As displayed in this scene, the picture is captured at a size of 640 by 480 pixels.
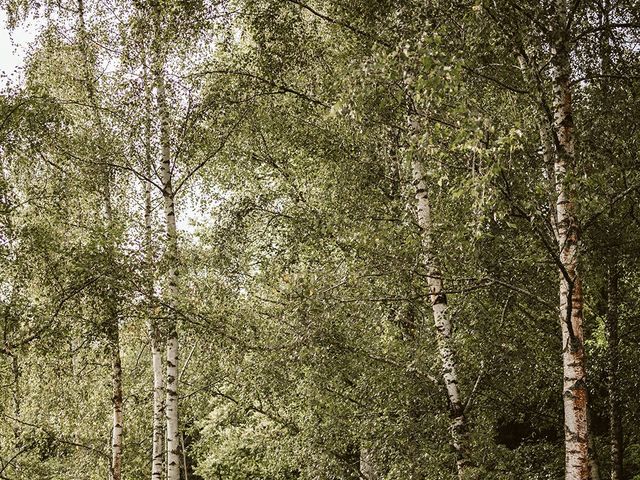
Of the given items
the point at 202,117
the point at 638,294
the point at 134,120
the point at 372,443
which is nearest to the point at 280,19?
the point at 202,117

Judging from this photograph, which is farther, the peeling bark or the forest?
the peeling bark

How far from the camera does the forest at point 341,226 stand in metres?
5.39

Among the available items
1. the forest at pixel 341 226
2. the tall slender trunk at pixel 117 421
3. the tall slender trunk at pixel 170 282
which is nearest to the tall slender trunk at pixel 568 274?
the forest at pixel 341 226

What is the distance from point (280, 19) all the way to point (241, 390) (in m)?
5.50

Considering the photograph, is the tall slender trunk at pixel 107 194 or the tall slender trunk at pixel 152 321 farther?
the tall slender trunk at pixel 107 194

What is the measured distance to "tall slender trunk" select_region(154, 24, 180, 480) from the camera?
8.12 m

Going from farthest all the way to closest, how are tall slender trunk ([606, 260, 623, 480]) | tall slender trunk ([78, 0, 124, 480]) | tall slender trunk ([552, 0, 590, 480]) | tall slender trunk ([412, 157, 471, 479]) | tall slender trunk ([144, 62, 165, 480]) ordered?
tall slender trunk ([78, 0, 124, 480]), tall slender trunk ([606, 260, 623, 480]), tall slender trunk ([144, 62, 165, 480]), tall slender trunk ([412, 157, 471, 479]), tall slender trunk ([552, 0, 590, 480])

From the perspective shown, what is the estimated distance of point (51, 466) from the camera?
14.5 m

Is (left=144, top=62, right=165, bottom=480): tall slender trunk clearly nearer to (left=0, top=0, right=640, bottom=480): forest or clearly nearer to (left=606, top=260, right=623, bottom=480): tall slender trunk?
(left=0, top=0, right=640, bottom=480): forest

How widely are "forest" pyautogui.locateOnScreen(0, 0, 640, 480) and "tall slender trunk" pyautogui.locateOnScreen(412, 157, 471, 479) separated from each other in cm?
4

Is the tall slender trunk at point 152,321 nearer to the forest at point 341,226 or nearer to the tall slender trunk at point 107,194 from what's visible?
the forest at point 341,226

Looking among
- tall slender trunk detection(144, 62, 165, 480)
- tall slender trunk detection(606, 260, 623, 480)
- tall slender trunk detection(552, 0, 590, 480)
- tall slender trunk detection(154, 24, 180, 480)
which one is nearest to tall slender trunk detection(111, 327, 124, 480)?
tall slender trunk detection(144, 62, 165, 480)

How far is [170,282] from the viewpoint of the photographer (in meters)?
8.37

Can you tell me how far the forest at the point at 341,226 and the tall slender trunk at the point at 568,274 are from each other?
0.02 metres
